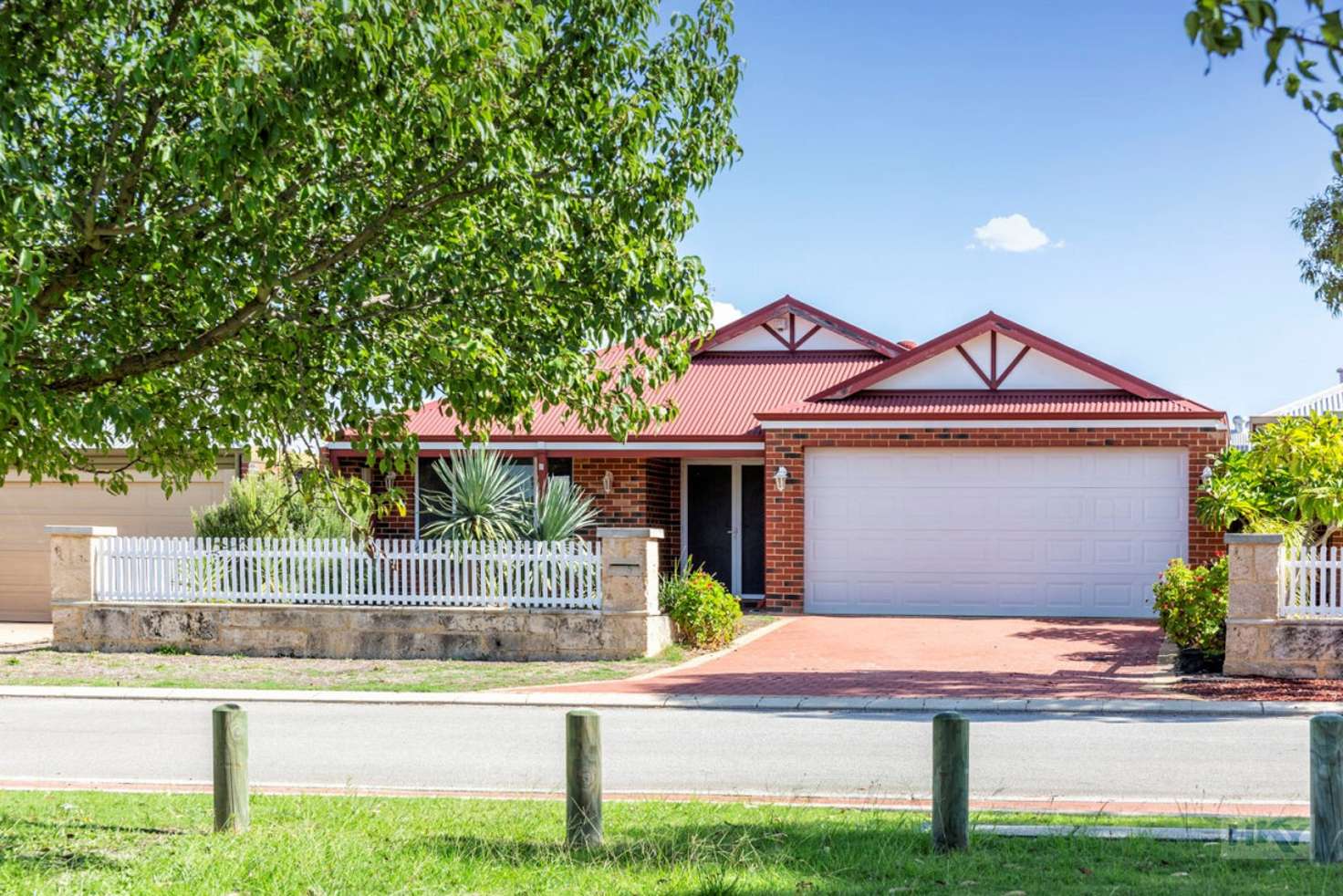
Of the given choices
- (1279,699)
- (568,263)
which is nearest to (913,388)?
(1279,699)

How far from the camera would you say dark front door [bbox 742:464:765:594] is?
78.0 ft

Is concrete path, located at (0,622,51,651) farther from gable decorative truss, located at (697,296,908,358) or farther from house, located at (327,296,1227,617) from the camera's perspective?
gable decorative truss, located at (697,296,908,358)

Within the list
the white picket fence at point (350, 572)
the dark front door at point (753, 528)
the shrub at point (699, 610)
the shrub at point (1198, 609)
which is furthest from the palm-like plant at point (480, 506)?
the shrub at point (1198, 609)

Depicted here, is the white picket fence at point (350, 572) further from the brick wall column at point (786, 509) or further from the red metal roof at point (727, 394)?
the brick wall column at point (786, 509)

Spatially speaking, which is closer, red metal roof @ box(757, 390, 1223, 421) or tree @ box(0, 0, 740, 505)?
tree @ box(0, 0, 740, 505)

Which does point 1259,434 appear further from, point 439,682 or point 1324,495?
point 439,682

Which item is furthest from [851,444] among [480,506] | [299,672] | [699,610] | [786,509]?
[299,672]

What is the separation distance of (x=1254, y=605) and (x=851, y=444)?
8027 millimetres

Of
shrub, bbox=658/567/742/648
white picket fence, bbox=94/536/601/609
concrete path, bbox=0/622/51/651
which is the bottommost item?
concrete path, bbox=0/622/51/651

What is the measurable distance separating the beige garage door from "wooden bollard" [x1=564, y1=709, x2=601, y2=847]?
17.0m

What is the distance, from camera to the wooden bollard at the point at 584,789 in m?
7.00

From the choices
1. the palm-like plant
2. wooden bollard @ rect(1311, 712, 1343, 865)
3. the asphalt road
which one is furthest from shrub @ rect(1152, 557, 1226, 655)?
wooden bollard @ rect(1311, 712, 1343, 865)

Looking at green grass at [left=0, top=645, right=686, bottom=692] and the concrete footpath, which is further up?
the concrete footpath

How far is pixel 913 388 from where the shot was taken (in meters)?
22.8
